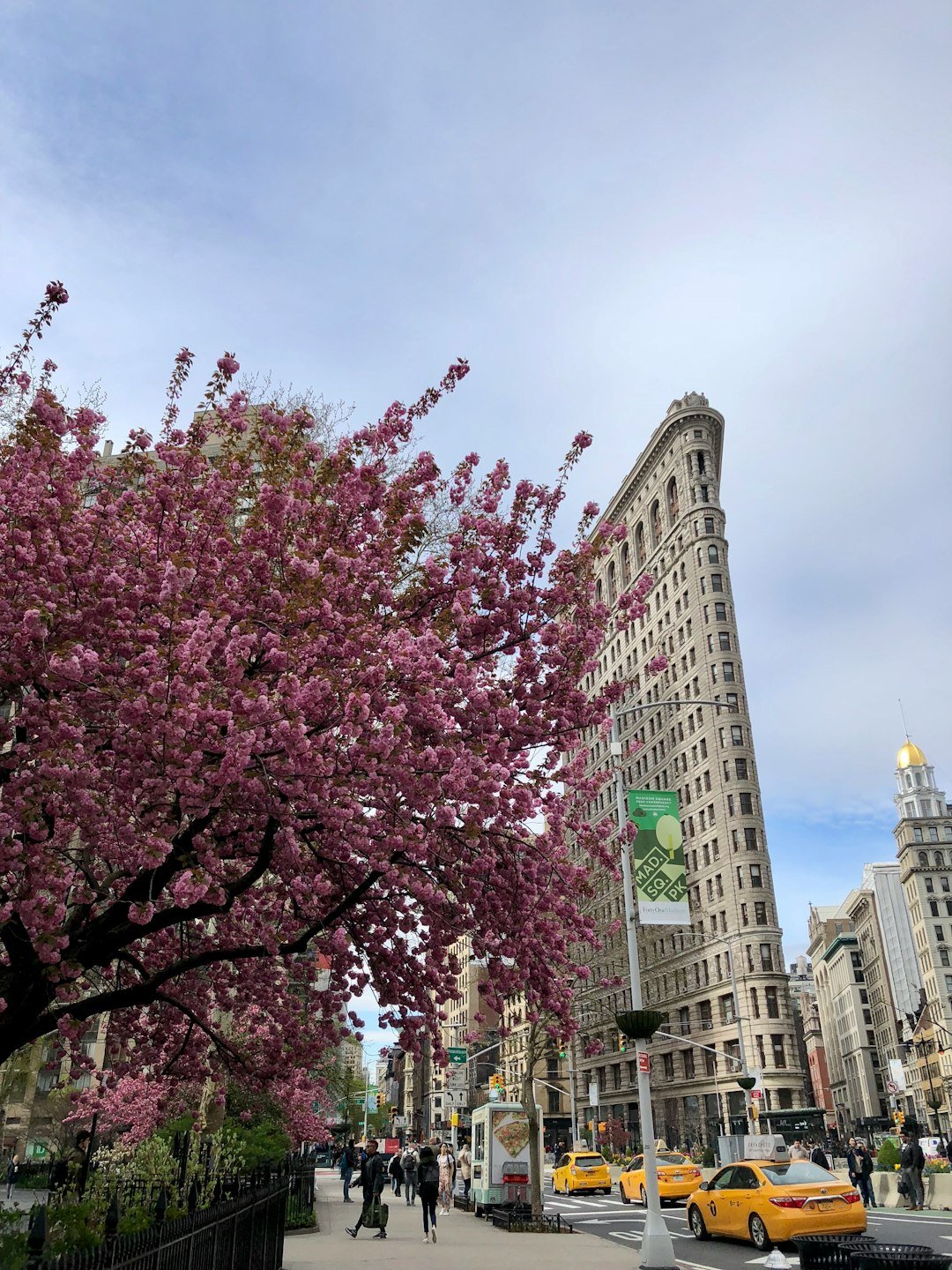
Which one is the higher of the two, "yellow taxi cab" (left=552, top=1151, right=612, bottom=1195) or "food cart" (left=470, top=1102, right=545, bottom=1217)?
"food cart" (left=470, top=1102, right=545, bottom=1217)

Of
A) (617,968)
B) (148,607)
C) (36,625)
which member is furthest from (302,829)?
(617,968)

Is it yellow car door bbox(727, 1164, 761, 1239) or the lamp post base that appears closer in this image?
the lamp post base

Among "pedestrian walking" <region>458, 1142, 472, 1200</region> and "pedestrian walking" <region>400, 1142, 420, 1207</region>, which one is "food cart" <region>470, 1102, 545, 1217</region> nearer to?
"pedestrian walking" <region>458, 1142, 472, 1200</region>

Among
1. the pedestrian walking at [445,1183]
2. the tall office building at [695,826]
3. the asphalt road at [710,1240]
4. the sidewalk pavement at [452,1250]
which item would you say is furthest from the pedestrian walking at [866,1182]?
the tall office building at [695,826]

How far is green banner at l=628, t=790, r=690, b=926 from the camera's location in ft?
56.1

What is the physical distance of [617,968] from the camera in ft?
275

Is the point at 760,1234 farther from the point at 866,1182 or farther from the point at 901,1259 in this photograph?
the point at 901,1259

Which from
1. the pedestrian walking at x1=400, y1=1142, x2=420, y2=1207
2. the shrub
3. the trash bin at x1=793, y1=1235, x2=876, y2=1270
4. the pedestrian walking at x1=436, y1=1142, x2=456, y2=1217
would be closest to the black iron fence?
the trash bin at x1=793, y1=1235, x2=876, y2=1270

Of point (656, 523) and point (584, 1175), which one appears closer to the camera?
point (584, 1175)

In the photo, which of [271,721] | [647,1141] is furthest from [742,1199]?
[271,721]

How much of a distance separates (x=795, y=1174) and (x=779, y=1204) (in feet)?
2.32

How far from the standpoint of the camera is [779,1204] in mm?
17391

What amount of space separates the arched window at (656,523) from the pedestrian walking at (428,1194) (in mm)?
80578

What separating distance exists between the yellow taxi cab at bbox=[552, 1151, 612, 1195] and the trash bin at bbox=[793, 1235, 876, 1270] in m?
33.2
